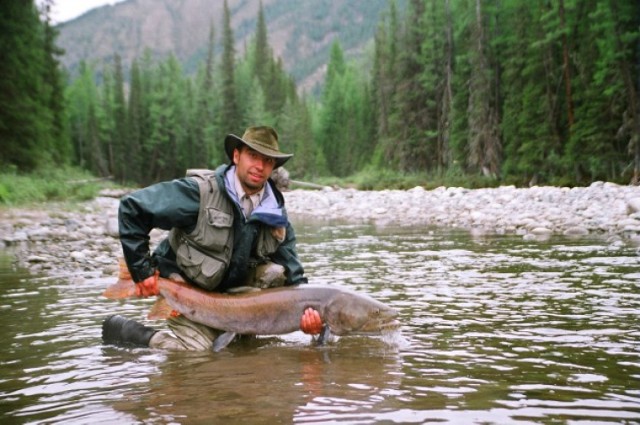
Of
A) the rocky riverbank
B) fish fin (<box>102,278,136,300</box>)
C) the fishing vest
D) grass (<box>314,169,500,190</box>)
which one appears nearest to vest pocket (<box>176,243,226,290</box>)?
the fishing vest

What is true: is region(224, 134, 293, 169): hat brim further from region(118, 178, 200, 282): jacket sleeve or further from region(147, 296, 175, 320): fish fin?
region(147, 296, 175, 320): fish fin

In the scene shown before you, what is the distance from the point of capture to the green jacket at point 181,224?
4.32 metres

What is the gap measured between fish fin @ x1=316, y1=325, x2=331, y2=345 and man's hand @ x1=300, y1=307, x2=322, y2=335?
109 millimetres

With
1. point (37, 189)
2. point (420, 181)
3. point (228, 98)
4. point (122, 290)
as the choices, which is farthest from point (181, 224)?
point (228, 98)

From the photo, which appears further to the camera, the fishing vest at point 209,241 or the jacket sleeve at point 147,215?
the fishing vest at point 209,241

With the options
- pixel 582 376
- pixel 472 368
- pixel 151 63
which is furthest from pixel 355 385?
pixel 151 63

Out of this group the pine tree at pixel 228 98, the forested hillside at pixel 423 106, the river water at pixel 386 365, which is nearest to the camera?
the river water at pixel 386 365

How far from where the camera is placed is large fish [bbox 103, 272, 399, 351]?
4445 mm

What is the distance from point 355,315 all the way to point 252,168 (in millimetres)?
1404

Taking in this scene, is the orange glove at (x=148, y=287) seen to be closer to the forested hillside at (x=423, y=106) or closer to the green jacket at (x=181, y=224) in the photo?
the green jacket at (x=181, y=224)

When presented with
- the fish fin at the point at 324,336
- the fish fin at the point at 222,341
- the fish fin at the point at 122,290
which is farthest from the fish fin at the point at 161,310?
the fish fin at the point at 324,336

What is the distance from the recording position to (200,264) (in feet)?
14.8

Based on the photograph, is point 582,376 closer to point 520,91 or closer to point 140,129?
point 520,91

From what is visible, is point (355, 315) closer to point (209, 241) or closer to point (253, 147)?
point (209, 241)
